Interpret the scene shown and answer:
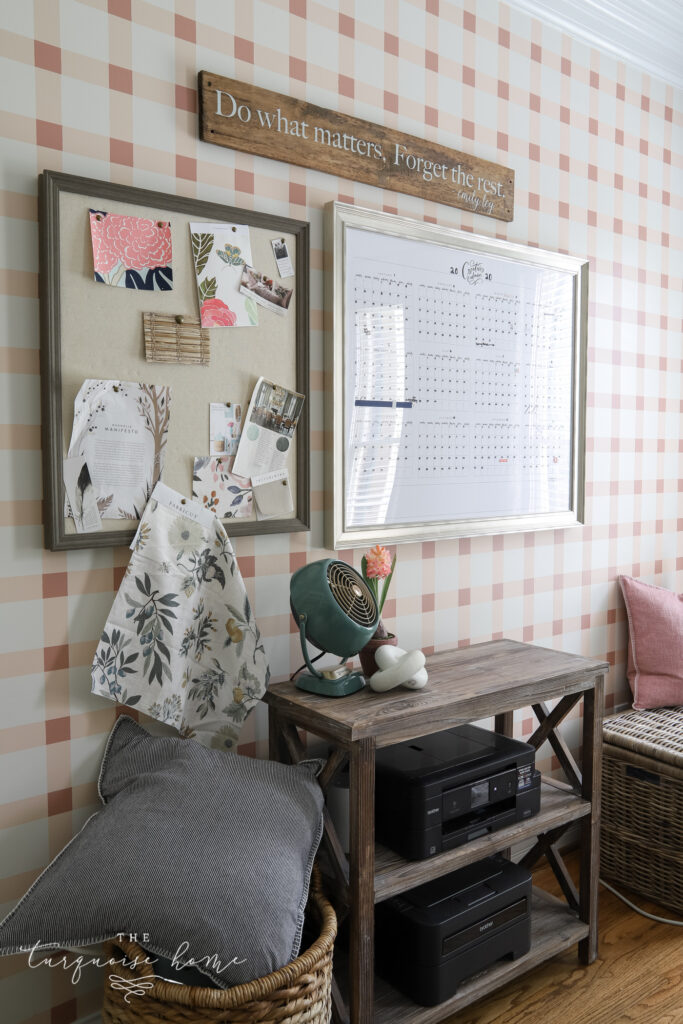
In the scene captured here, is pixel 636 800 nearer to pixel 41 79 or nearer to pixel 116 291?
pixel 116 291

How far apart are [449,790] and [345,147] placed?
4.78 ft

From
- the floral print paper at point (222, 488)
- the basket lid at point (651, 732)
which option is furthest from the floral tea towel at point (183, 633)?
the basket lid at point (651, 732)

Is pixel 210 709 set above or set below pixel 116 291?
below

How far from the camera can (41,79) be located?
1.48m

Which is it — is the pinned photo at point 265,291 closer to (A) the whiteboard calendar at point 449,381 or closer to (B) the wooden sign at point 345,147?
(A) the whiteboard calendar at point 449,381

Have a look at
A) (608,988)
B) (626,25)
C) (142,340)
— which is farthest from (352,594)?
(626,25)

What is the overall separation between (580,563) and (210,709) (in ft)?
4.43

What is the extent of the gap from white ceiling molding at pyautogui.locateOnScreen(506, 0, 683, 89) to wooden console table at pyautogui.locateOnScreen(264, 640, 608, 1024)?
1794mm

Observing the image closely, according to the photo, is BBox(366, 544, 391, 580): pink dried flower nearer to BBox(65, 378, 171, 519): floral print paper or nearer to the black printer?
BBox(65, 378, 171, 519): floral print paper

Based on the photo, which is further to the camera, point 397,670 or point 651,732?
point 651,732

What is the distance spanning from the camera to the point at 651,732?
7.86 feet

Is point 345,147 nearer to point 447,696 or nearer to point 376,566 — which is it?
point 376,566

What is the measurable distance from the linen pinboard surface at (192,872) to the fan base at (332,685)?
21cm

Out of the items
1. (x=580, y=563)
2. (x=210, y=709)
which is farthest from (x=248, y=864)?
(x=580, y=563)
